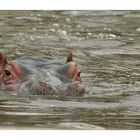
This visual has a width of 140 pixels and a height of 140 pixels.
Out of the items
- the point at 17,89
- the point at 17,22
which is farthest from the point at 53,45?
the point at 17,89

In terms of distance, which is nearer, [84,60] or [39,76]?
[39,76]

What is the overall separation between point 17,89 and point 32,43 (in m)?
2.25

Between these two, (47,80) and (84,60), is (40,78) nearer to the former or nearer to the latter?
(47,80)

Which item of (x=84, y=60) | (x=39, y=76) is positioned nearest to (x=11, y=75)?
(x=39, y=76)

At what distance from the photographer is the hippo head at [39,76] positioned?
25.8 feet

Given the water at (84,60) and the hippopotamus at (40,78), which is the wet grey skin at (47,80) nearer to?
the hippopotamus at (40,78)

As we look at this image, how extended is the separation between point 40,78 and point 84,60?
1.61 meters

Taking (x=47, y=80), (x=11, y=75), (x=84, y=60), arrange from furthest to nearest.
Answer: (x=84, y=60), (x=11, y=75), (x=47, y=80)

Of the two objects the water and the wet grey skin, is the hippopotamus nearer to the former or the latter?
the wet grey skin

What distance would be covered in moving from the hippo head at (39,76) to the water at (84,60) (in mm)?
151

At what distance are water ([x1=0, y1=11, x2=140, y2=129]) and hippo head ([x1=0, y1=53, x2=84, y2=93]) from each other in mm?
151

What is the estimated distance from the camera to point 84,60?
9516mm

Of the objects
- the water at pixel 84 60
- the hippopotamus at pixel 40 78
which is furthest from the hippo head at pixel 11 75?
the water at pixel 84 60

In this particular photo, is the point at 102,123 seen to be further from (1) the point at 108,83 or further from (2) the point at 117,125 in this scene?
(1) the point at 108,83
